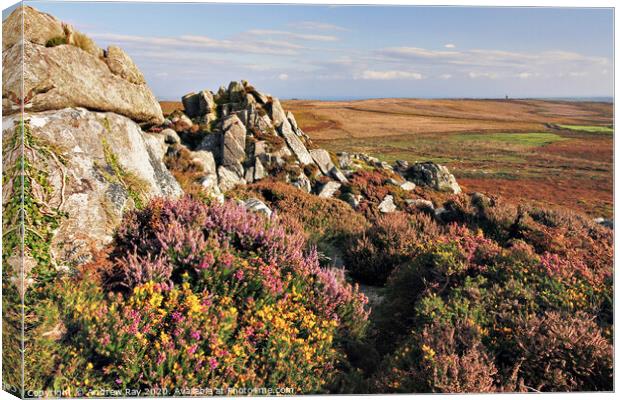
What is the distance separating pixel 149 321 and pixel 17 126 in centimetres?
334

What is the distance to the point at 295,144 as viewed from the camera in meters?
20.5

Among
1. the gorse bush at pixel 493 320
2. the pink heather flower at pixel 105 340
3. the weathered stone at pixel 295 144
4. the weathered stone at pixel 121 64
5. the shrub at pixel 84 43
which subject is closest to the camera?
the pink heather flower at pixel 105 340

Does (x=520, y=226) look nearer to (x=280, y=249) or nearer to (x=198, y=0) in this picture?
(x=280, y=249)

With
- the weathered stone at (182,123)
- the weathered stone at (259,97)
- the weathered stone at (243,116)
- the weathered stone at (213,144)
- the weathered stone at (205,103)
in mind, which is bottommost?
the weathered stone at (213,144)

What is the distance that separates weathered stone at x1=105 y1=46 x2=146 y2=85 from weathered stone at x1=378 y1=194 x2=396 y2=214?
32.9 feet

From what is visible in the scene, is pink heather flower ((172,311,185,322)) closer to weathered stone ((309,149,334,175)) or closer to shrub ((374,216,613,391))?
shrub ((374,216,613,391))

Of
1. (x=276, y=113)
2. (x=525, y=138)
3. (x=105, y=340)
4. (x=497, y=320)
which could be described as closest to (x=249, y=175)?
(x=276, y=113)

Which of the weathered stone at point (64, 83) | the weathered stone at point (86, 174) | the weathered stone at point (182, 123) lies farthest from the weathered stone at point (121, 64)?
the weathered stone at point (182, 123)

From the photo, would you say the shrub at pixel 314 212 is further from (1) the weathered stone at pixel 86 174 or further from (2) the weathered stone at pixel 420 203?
(1) the weathered stone at pixel 86 174

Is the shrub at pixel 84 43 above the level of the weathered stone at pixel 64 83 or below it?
above

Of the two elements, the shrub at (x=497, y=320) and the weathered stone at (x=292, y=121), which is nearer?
the shrub at (x=497, y=320)

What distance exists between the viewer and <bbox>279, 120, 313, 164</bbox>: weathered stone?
20.0 m

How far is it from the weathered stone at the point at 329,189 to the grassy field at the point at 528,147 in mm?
4545

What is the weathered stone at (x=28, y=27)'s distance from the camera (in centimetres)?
667
